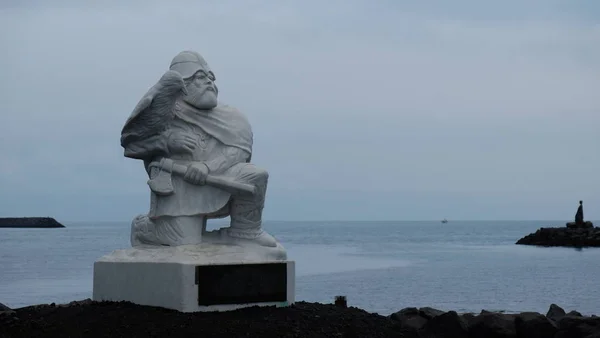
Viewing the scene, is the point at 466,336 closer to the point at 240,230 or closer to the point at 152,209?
the point at 240,230

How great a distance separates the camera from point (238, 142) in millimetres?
10492

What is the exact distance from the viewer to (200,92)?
10469mm

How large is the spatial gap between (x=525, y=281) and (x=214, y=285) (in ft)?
71.5

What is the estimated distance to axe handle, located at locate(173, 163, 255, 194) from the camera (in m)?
10.1

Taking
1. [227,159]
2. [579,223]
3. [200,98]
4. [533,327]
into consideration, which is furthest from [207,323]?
[579,223]

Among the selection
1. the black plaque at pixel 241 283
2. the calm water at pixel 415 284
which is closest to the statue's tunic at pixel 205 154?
the black plaque at pixel 241 283

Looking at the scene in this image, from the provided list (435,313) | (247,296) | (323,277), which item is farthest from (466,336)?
(323,277)

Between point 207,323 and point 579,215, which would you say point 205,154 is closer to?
point 207,323

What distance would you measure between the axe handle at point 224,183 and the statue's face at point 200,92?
751 mm

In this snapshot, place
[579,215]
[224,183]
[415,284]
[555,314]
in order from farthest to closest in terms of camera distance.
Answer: [579,215]
[415,284]
[555,314]
[224,183]

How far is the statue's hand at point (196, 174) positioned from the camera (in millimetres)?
10102

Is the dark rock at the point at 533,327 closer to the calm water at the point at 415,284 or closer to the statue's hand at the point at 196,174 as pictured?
the statue's hand at the point at 196,174

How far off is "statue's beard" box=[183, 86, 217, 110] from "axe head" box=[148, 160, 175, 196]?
70 cm

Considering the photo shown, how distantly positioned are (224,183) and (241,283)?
3.43 feet
